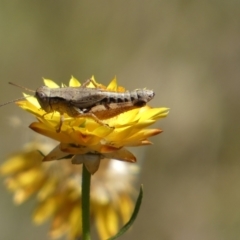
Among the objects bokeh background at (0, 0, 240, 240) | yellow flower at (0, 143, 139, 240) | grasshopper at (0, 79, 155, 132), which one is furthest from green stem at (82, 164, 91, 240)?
bokeh background at (0, 0, 240, 240)

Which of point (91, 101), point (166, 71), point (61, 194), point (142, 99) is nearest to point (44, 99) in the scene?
point (91, 101)

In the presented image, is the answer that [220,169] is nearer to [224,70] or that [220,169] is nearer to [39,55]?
[224,70]

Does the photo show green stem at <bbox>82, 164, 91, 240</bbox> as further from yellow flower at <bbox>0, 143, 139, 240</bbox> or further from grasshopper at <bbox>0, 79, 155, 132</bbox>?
yellow flower at <bbox>0, 143, 139, 240</bbox>

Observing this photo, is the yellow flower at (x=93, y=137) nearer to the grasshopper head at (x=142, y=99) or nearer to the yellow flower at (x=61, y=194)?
the grasshopper head at (x=142, y=99)

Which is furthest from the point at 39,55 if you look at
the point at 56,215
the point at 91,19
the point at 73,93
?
the point at 73,93

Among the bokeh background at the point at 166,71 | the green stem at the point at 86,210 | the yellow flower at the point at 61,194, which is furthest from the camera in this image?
the bokeh background at the point at 166,71

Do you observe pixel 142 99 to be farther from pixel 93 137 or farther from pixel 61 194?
pixel 61 194

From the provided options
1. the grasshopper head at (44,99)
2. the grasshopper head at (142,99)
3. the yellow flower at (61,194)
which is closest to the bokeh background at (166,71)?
the yellow flower at (61,194)
